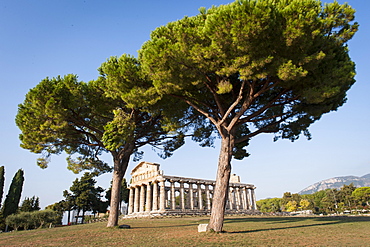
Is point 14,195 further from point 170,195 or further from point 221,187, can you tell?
point 221,187

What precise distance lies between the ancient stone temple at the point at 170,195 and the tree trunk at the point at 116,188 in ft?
69.6

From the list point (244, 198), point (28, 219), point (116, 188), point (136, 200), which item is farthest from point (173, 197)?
point (116, 188)

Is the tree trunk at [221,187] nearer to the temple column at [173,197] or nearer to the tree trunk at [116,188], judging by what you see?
the tree trunk at [116,188]

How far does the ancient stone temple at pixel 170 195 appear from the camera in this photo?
130 ft

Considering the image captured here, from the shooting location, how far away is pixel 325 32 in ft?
35.5

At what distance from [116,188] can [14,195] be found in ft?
104

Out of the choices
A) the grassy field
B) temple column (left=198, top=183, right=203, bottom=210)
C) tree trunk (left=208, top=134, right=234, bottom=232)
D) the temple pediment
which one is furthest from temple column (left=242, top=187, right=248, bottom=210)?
tree trunk (left=208, top=134, right=234, bottom=232)

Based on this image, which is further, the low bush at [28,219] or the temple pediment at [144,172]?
the temple pediment at [144,172]

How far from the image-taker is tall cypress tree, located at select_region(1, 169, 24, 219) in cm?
3666

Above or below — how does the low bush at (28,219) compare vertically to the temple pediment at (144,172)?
below

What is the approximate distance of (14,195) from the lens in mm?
37938

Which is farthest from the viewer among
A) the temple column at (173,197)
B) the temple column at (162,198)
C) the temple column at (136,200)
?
the temple column at (136,200)

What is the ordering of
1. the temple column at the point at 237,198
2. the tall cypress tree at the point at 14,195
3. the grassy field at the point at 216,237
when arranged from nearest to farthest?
1. the grassy field at the point at 216,237
2. the tall cypress tree at the point at 14,195
3. the temple column at the point at 237,198

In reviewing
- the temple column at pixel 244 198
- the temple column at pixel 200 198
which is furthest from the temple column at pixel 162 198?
the temple column at pixel 244 198
